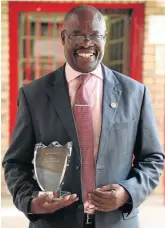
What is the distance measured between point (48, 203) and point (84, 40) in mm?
558

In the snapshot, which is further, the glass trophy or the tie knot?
the tie knot

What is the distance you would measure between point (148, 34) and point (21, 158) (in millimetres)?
3036

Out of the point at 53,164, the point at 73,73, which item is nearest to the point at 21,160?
the point at 53,164

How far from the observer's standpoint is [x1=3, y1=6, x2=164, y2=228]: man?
1355 millimetres

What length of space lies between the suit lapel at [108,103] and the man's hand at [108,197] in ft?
0.37

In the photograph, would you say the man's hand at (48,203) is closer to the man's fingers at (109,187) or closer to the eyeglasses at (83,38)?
the man's fingers at (109,187)

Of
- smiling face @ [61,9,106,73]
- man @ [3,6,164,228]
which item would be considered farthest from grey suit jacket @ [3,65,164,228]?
smiling face @ [61,9,106,73]

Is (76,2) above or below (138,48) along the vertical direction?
above

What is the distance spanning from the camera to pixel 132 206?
1376 mm

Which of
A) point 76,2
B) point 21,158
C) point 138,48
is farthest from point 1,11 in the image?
point 21,158

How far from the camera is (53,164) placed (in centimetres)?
133

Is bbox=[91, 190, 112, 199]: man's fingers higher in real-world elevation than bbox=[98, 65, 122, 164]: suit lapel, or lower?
lower

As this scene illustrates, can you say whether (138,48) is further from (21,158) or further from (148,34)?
(21,158)

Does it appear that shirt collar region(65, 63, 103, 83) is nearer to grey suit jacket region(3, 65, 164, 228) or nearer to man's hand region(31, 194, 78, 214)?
grey suit jacket region(3, 65, 164, 228)
